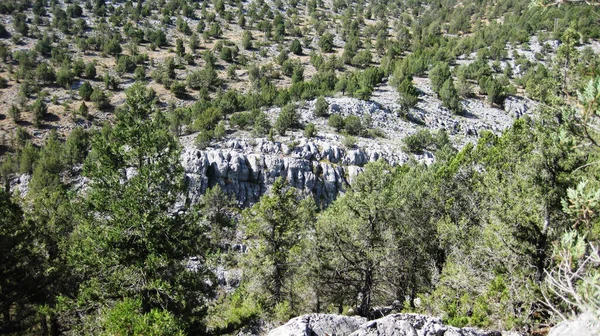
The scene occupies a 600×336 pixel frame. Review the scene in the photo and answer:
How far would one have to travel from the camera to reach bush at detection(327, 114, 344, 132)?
5019cm

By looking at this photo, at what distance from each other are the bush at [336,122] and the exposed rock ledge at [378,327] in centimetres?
4254

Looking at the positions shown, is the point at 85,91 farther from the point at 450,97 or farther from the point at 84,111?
the point at 450,97

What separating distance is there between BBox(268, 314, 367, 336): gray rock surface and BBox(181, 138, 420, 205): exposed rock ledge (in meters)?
32.6

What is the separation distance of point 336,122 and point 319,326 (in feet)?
141

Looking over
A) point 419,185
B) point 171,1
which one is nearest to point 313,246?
point 419,185

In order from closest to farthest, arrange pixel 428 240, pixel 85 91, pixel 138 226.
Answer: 1. pixel 138 226
2. pixel 428 240
3. pixel 85 91

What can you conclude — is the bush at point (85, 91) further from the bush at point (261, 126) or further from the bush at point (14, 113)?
the bush at point (261, 126)

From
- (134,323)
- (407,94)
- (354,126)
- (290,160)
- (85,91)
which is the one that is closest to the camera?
(134,323)

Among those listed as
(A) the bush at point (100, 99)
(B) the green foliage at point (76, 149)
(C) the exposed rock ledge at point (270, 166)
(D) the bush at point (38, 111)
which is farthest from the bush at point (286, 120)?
(D) the bush at point (38, 111)

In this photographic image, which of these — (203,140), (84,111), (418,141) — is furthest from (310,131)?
(84,111)

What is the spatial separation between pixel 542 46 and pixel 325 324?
9455cm

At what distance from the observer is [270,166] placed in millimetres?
42812

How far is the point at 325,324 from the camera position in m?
9.04

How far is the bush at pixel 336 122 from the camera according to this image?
5019 cm
